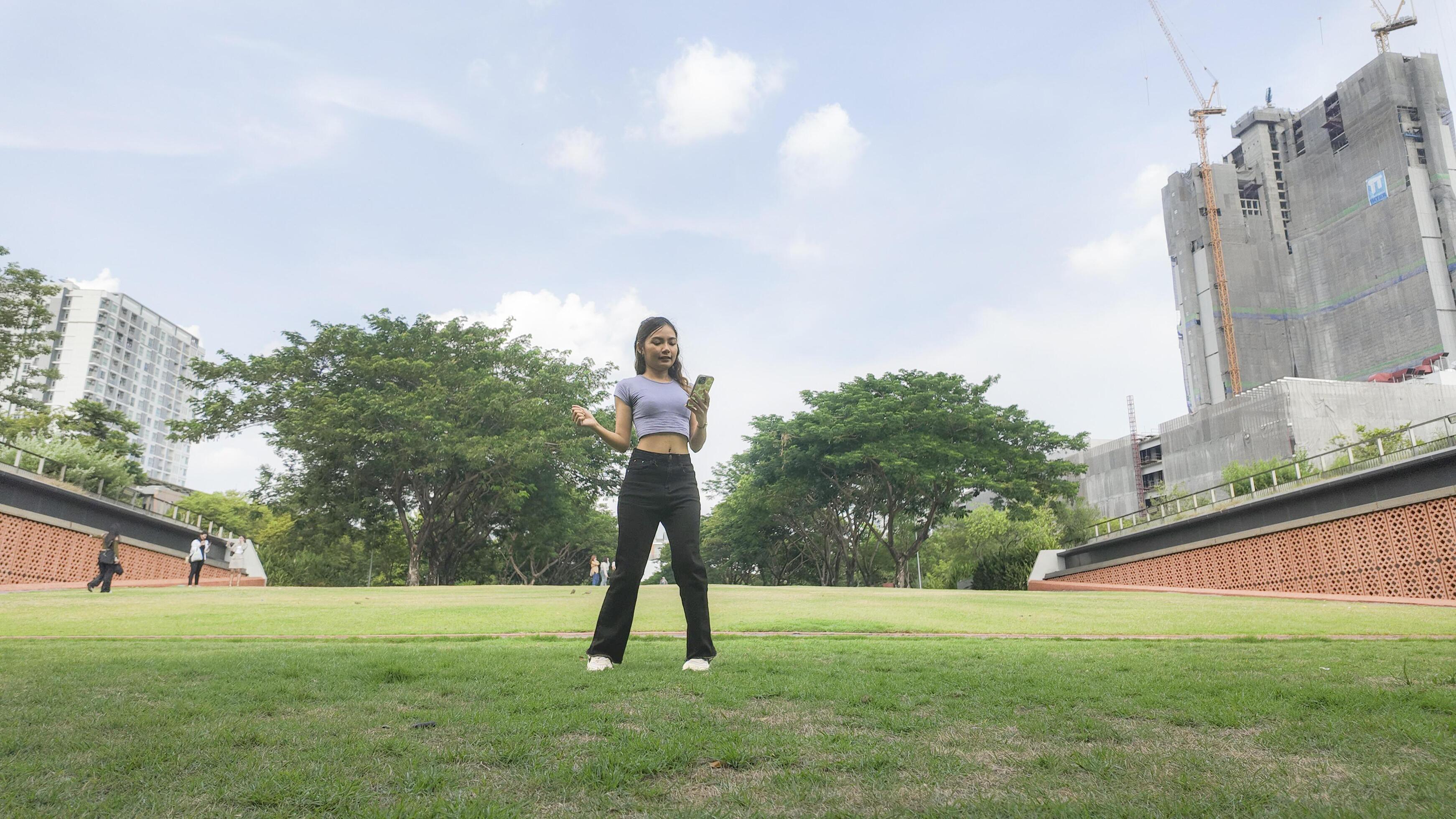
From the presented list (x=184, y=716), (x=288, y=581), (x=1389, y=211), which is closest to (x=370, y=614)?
(x=184, y=716)

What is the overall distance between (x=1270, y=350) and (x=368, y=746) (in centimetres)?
9822

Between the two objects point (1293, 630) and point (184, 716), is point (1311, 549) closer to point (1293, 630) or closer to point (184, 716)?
point (1293, 630)

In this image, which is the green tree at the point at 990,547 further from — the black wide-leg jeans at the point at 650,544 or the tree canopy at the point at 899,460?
the black wide-leg jeans at the point at 650,544

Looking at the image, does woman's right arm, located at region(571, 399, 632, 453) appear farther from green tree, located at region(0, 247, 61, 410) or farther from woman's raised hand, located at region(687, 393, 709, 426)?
green tree, located at region(0, 247, 61, 410)

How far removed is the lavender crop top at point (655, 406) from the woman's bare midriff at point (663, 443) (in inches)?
0.8

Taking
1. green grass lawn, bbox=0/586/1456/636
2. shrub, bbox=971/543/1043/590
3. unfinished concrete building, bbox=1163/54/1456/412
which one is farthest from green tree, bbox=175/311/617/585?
unfinished concrete building, bbox=1163/54/1456/412

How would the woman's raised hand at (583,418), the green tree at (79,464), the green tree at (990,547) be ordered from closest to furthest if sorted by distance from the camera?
1. the woman's raised hand at (583,418)
2. the green tree at (79,464)
3. the green tree at (990,547)

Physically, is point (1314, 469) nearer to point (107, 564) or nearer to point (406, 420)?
point (406, 420)

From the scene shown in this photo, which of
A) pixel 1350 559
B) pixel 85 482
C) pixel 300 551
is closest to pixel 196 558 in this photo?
pixel 85 482

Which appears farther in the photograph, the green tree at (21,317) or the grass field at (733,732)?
the green tree at (21,317)

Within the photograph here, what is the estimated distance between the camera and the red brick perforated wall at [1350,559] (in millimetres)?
20922

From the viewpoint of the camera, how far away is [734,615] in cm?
1266

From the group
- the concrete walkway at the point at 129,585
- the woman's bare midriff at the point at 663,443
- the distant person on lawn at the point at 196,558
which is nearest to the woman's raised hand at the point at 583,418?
the woman's bare midriff at the point at 663,443

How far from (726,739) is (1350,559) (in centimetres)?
2677
